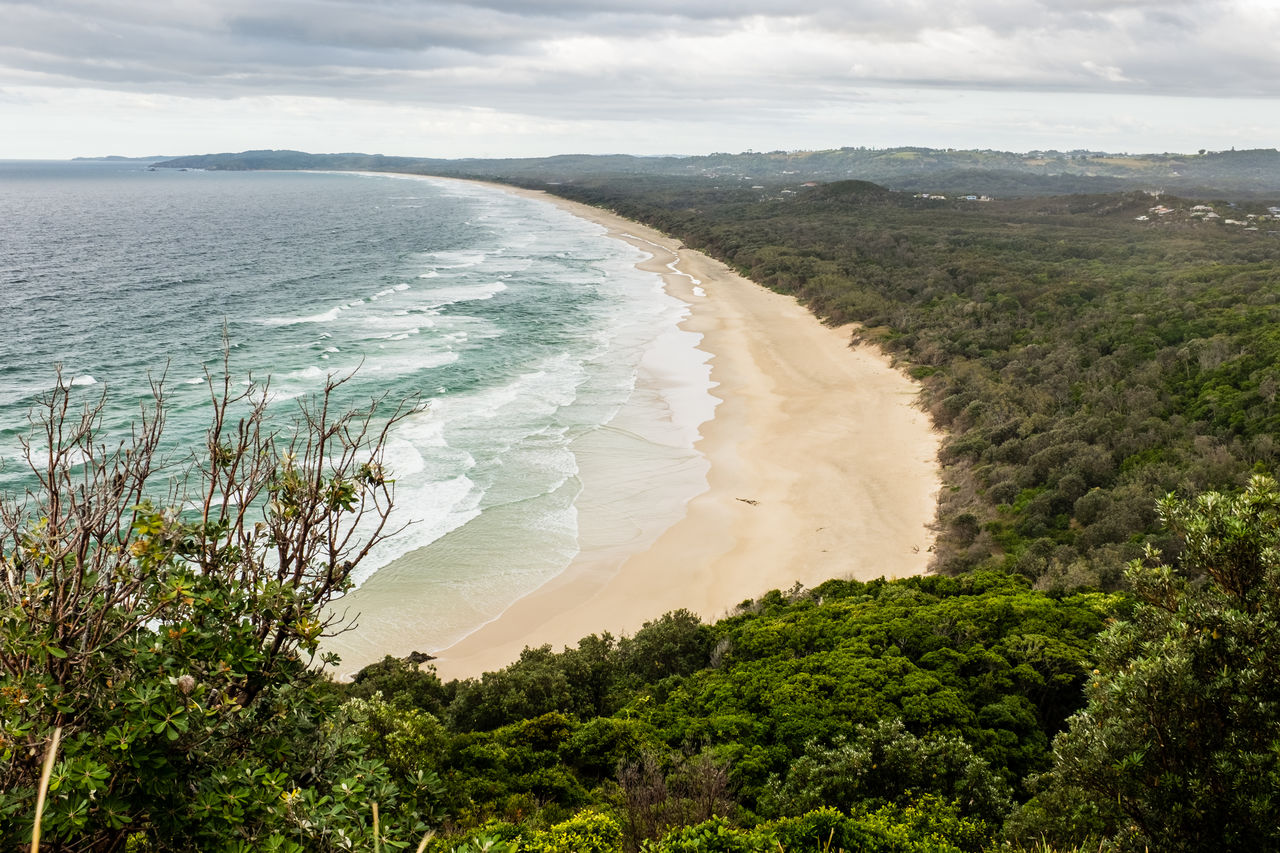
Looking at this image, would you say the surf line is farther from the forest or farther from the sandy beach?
the forest

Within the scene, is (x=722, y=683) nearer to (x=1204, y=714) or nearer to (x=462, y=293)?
(x=1204, y=714)

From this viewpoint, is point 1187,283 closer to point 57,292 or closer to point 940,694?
point 940,694

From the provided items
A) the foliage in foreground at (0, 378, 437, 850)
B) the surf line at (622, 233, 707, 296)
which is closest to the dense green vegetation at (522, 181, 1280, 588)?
the surf line at (622, 233, 707, 296)

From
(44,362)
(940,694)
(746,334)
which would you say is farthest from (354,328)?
(940,694)

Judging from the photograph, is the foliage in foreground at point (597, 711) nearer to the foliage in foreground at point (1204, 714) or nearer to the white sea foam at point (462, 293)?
the foliage in foreground at point (1204, 714)

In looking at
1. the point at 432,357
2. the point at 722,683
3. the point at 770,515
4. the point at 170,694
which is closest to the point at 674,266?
the point at 432,357
